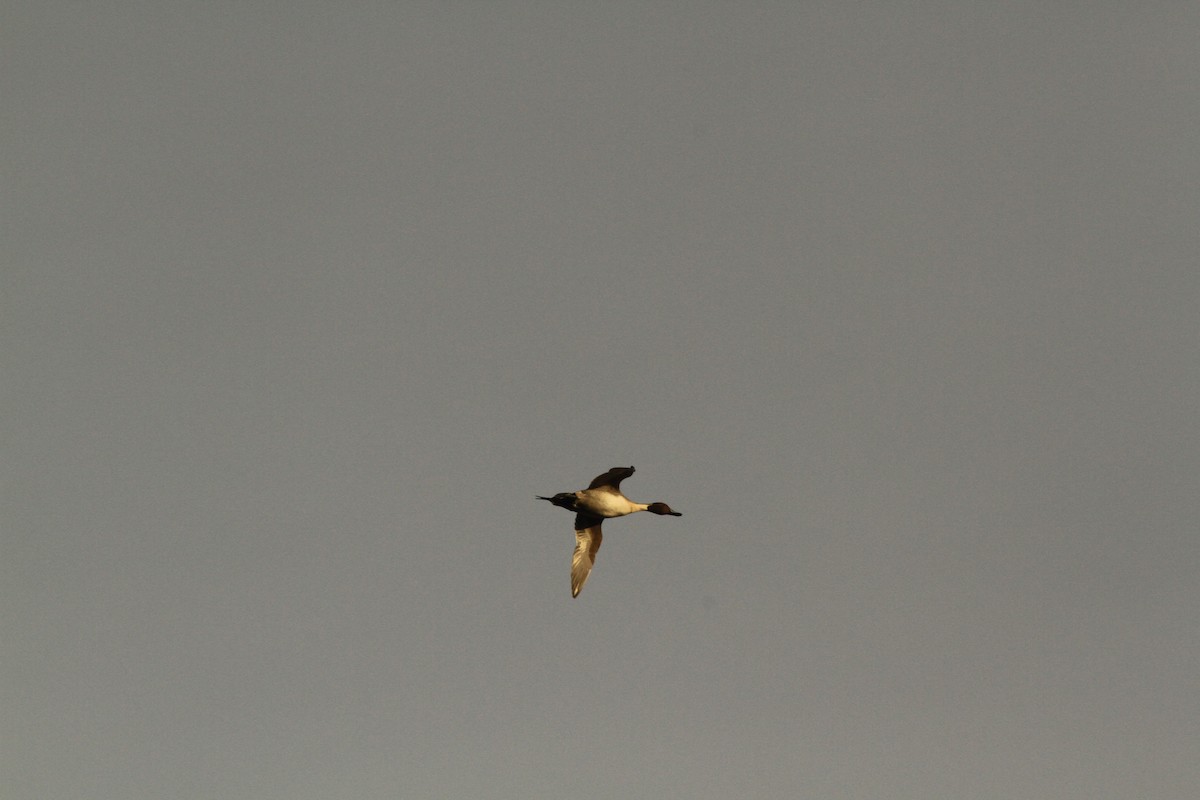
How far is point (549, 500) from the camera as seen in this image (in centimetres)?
4359

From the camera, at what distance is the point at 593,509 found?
43625mm

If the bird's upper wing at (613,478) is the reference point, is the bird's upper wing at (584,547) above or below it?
below

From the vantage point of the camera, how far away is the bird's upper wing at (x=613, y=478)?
43.1m

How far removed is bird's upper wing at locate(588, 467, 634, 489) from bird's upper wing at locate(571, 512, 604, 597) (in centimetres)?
124

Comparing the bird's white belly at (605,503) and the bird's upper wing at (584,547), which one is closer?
the bird's white belly at (605,503)

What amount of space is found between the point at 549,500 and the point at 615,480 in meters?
2.21

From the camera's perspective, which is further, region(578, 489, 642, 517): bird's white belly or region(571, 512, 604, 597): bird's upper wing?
region(571, 512, 604, 597): bird's upper wing

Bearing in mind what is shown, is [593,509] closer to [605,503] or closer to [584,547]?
[605,503]

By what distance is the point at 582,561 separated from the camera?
44.6 m

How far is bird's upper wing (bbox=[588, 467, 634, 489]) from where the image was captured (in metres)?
43.1

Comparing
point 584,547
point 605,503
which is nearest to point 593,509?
point 605,503

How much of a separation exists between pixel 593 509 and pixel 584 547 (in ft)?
5.81

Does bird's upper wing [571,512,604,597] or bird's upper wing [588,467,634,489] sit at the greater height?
bird's upper wing [588,467,634,489]

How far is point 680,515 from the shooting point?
44.2m
